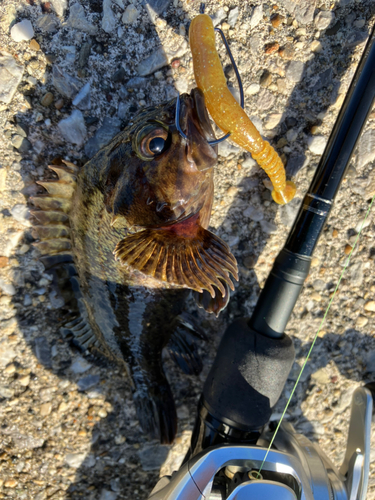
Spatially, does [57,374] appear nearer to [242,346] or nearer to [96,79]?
[242,346]

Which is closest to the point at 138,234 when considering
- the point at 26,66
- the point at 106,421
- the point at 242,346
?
the point at 242,346

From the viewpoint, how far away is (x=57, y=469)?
1933 mm

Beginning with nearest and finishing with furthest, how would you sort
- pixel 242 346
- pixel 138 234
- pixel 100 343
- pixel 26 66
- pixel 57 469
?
pixel 138 234 → pixel 242 346 → pixel 26 66 → pixel 100 343 → pixel 57 469

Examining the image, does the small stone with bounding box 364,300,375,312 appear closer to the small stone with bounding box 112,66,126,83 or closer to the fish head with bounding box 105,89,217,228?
the fish head with bounding box 105,89,217,228

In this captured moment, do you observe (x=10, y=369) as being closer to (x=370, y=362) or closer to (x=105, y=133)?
(x=105, y=133)

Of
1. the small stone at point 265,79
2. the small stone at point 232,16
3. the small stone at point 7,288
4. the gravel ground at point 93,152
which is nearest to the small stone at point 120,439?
the gravel ground at point 93,152

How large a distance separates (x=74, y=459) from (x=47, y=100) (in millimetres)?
1965

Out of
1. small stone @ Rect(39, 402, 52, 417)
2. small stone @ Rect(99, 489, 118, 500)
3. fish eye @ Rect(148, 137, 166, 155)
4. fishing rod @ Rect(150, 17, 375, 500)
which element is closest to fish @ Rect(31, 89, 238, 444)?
fish eye @ Rect(148, 137, 166, 155)

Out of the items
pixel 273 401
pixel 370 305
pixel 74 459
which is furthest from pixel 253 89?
pixel 74 459

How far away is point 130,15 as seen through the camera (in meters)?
1.66

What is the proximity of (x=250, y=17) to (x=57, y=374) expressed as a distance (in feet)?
7.04

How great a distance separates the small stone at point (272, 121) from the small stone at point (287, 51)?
28 centimetres

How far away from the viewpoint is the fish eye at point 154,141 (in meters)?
1.19

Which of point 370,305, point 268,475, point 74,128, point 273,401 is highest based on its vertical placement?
point 74,128
